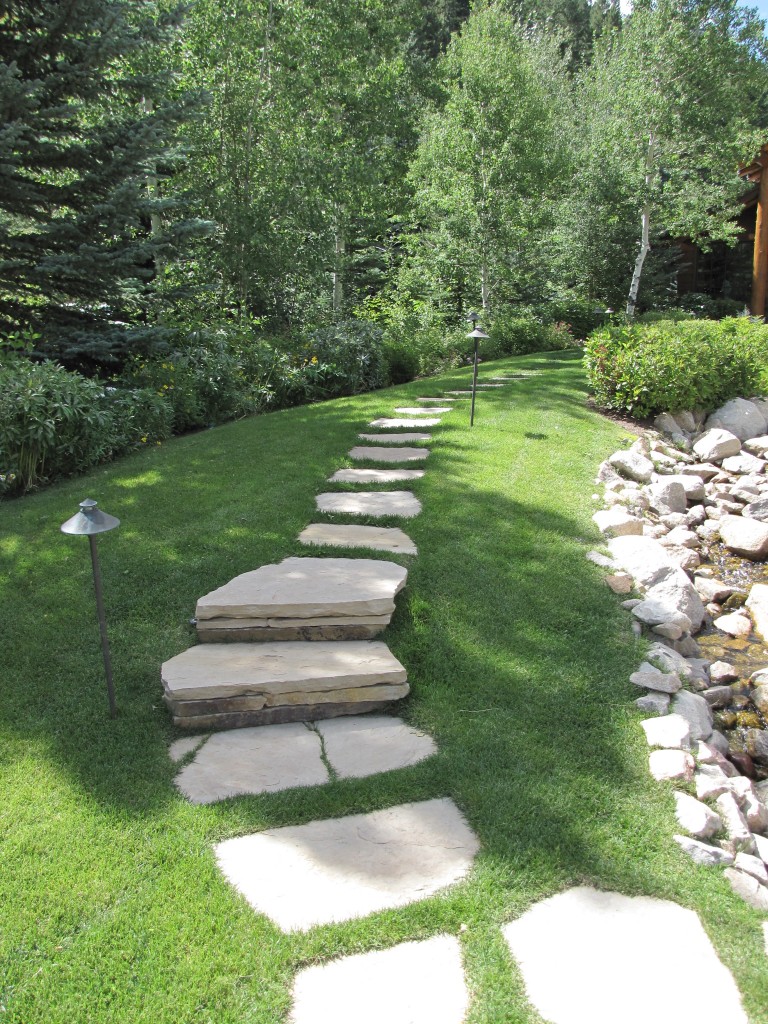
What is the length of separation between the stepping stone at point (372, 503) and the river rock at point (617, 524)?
48.1 inches

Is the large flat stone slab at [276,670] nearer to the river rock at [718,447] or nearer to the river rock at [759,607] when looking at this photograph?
the river rock at [759,607]

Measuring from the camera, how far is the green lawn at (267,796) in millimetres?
1887

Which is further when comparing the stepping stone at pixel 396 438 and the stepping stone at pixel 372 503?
the stepping stone at pixel 396 438

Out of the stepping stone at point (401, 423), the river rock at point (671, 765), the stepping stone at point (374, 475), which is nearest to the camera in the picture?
the river rock at point (671, 765)

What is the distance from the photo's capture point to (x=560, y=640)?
3.51m

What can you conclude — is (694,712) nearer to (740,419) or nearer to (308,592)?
(308,592)

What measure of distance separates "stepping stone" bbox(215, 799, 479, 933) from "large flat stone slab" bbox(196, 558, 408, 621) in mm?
1028

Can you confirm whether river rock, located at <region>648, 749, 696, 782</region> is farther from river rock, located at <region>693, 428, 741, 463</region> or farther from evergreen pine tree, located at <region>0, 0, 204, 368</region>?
evergreen pine tree, located at <region>0, 0, 204, 368</region>

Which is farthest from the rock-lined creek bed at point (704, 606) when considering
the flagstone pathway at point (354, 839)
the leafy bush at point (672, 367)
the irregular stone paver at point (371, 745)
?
the irregular stone paver at point (371, 745)

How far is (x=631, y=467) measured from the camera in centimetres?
635

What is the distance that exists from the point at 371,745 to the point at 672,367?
643 cm

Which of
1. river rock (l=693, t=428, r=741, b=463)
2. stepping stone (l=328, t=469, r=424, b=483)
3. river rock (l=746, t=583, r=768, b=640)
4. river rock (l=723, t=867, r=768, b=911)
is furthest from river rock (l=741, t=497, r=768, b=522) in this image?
river rock (l=723, t=867, r=768, b=911)

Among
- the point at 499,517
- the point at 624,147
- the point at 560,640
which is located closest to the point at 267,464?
the point at 499,517

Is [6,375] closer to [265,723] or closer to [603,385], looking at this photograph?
[265,723]
